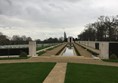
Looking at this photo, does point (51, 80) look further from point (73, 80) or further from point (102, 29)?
point (102, 29)

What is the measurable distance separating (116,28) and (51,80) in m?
60.9

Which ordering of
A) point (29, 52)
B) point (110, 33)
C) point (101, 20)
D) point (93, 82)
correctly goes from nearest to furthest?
1. point (93, 82)
2. point (29, 52)
3. point (110, 33)
4. point (101, 20)

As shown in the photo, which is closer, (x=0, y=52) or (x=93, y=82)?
(x=93, y=82)

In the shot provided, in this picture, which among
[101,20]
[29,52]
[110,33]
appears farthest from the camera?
[101,20]

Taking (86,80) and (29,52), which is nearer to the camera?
(86,80)

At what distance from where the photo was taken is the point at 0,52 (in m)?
28.9

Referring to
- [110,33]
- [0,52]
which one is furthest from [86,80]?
[110,33]

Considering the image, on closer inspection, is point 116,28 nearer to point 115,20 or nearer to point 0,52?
point 115,20

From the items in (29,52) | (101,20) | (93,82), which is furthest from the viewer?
(101,20)

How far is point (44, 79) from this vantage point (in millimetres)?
11242

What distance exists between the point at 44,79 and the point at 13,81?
5.28 feet

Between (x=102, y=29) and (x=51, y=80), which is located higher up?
(x=102, y=29)

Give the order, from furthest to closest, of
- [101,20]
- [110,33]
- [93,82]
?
[101,20] → [110,33] → [93,82]

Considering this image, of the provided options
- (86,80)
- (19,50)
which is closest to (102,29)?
(19,50)
